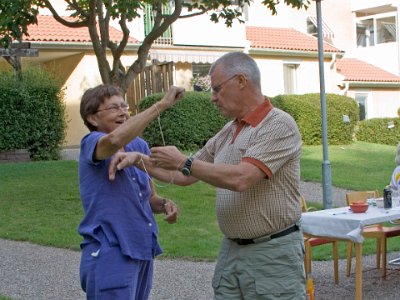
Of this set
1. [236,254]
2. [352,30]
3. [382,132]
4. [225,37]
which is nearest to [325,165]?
[236,254]

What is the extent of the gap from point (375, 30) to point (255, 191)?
107 feet

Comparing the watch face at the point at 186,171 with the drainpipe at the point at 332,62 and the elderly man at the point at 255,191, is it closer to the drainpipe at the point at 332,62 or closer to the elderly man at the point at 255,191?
the elderly man at the point at 255,191

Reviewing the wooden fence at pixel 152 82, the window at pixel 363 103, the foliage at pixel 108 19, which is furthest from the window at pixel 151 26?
the window at pixel 363 103

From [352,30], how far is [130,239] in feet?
106

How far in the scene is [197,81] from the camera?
2348 centimetres

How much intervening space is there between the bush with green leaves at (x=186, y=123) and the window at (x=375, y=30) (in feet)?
55.0

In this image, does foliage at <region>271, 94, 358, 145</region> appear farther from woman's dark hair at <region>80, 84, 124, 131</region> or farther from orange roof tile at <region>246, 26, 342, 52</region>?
woman's dark hair at <region>80, 84, 124, 131</region>

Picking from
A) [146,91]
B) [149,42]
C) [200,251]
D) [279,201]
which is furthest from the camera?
[146,91]

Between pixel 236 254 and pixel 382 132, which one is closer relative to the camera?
pixel 236 254

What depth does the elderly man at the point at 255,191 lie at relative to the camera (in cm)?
341

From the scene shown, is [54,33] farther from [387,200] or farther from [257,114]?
[257,114]

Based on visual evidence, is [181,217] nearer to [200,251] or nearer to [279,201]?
[200,251]

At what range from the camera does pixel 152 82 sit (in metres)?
21.9

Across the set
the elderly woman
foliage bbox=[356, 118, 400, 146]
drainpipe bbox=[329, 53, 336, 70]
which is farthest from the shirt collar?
drainpipe bbox=[329, 53, 336, 70]
